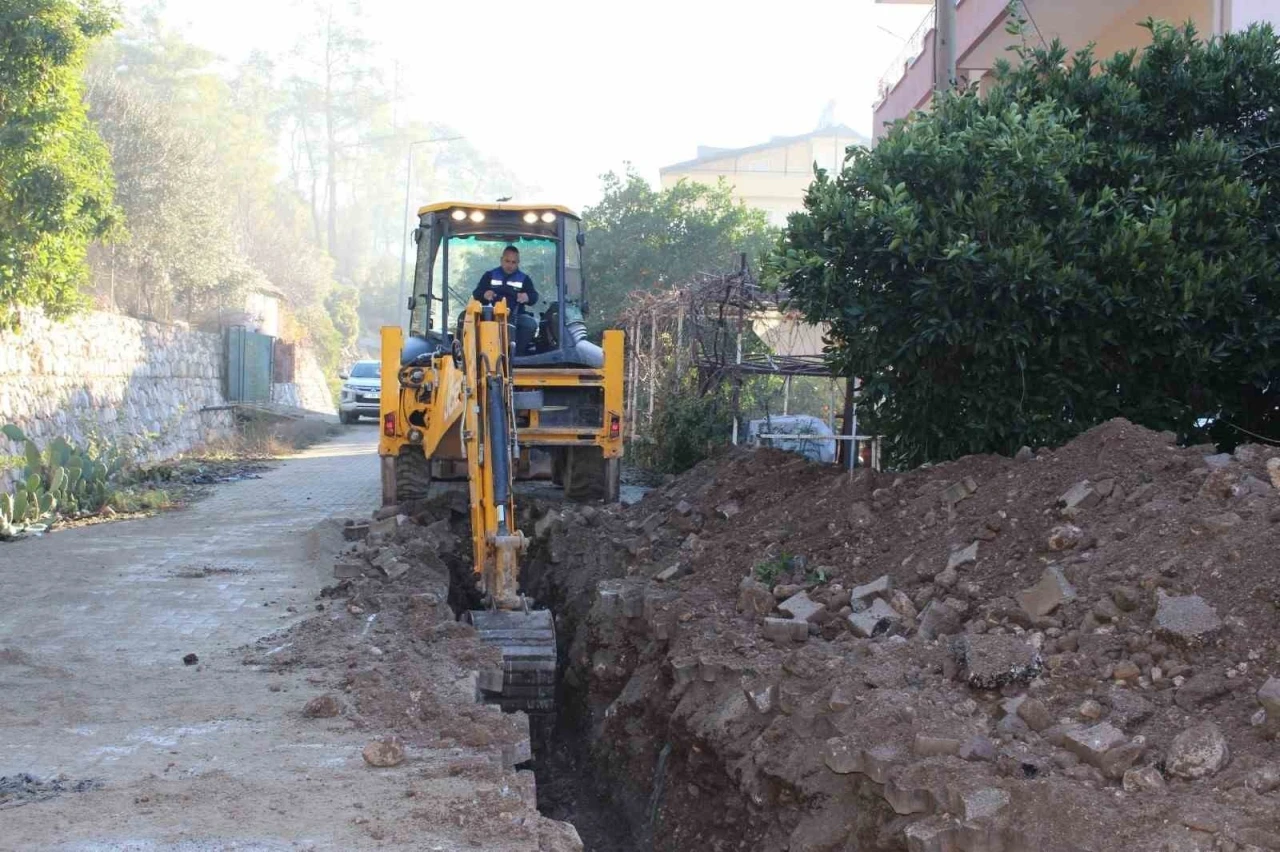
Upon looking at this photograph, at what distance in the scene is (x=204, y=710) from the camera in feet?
22.4

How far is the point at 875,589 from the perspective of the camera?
7551 millimetres

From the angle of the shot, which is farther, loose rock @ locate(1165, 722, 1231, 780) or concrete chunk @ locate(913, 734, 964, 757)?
concrete chunk @ locate(913, 734, 964, 757)

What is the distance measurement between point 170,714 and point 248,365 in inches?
1065

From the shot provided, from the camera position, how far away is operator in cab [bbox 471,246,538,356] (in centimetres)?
1226

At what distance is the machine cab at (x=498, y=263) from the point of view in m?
12.7

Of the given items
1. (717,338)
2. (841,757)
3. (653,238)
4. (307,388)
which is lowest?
(841,757)

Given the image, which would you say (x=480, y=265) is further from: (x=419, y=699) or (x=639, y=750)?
(x=419, y=699)

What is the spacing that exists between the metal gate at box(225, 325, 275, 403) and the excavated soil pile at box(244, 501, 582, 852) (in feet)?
71.0

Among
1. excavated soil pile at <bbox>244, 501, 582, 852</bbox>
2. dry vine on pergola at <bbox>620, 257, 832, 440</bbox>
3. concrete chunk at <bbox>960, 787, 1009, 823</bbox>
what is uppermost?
dry vine on pergola at <bbox>620, 257, 832, 440</bbox>

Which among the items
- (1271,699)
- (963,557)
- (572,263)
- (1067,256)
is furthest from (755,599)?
(572,263)

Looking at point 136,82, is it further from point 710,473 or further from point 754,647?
point 754,647

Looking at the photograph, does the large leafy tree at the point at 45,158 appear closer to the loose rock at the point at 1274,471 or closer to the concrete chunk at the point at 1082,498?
the concrete chunk at the point at 1082,498

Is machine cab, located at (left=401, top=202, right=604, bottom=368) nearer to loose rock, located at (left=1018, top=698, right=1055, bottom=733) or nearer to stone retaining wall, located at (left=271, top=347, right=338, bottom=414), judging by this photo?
loose rock, located at (left=1018, top=698, right=1055, bottom=733)

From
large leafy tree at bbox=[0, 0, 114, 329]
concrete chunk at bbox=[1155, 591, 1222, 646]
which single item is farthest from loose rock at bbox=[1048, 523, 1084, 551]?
large leafy tree at bbox=[0, 0, 114, 329]
